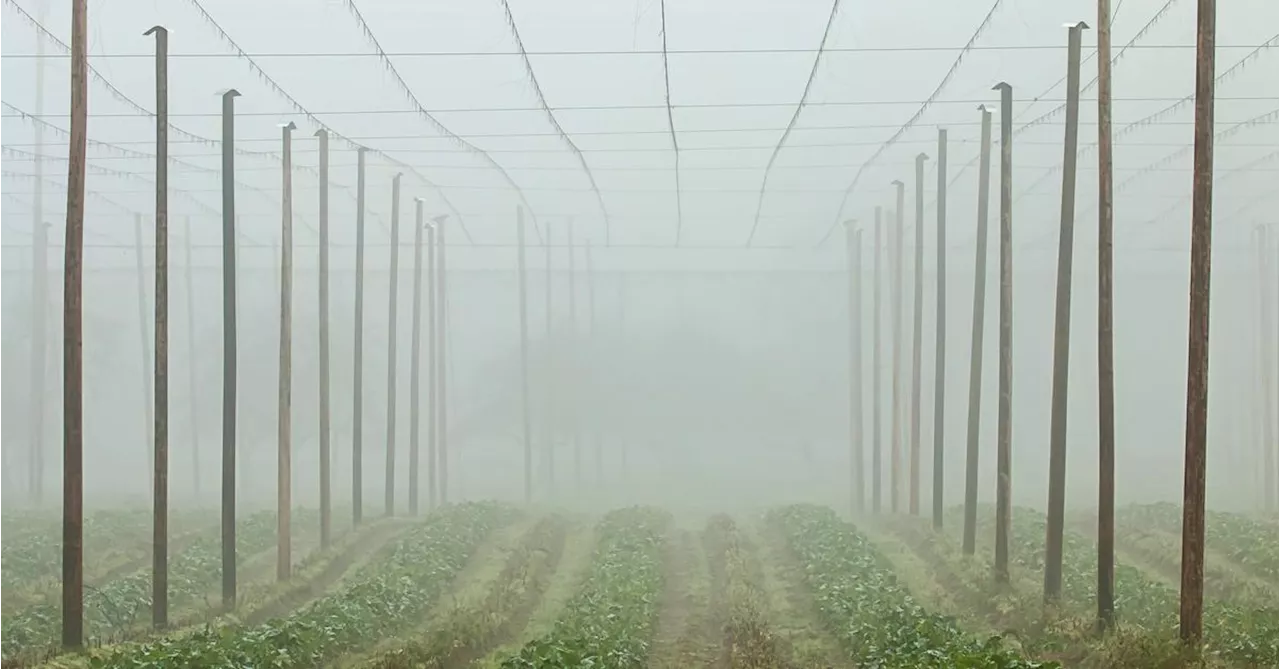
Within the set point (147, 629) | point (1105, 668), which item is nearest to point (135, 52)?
point (147, 629)

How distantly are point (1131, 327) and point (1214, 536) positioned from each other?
4557 cm

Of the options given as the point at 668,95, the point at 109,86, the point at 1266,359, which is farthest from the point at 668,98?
the point at 1266,359

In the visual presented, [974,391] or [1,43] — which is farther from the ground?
[1,43]

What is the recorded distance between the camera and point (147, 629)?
20.3 meters

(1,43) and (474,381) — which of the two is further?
(474,381)

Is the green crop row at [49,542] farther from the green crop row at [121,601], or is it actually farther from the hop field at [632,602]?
the green crop row at [121,601]

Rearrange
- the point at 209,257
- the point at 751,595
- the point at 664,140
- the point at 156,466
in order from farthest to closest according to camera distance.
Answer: the point at 209,257
the point at 664,140
the point at 751,595
the point at 156,466

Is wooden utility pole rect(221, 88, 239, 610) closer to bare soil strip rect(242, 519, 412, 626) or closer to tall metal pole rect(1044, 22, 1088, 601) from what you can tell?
bare soil strip rect(242, 519, 412, 626)

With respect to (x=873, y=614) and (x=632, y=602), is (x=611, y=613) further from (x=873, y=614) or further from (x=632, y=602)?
(x=873, y=614)

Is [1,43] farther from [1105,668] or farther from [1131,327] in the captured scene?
[1131,327]

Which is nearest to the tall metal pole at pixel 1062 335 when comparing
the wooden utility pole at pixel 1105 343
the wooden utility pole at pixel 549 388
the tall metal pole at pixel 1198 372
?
the wooden utility pole at pixel 1105 343

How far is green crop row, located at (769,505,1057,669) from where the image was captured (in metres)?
15.1

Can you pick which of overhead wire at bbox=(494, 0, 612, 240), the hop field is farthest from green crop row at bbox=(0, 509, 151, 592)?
overhead wire at bbox=(494, 0, 612, 240)

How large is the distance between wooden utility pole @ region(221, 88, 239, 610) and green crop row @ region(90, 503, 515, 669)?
1.56 meters
